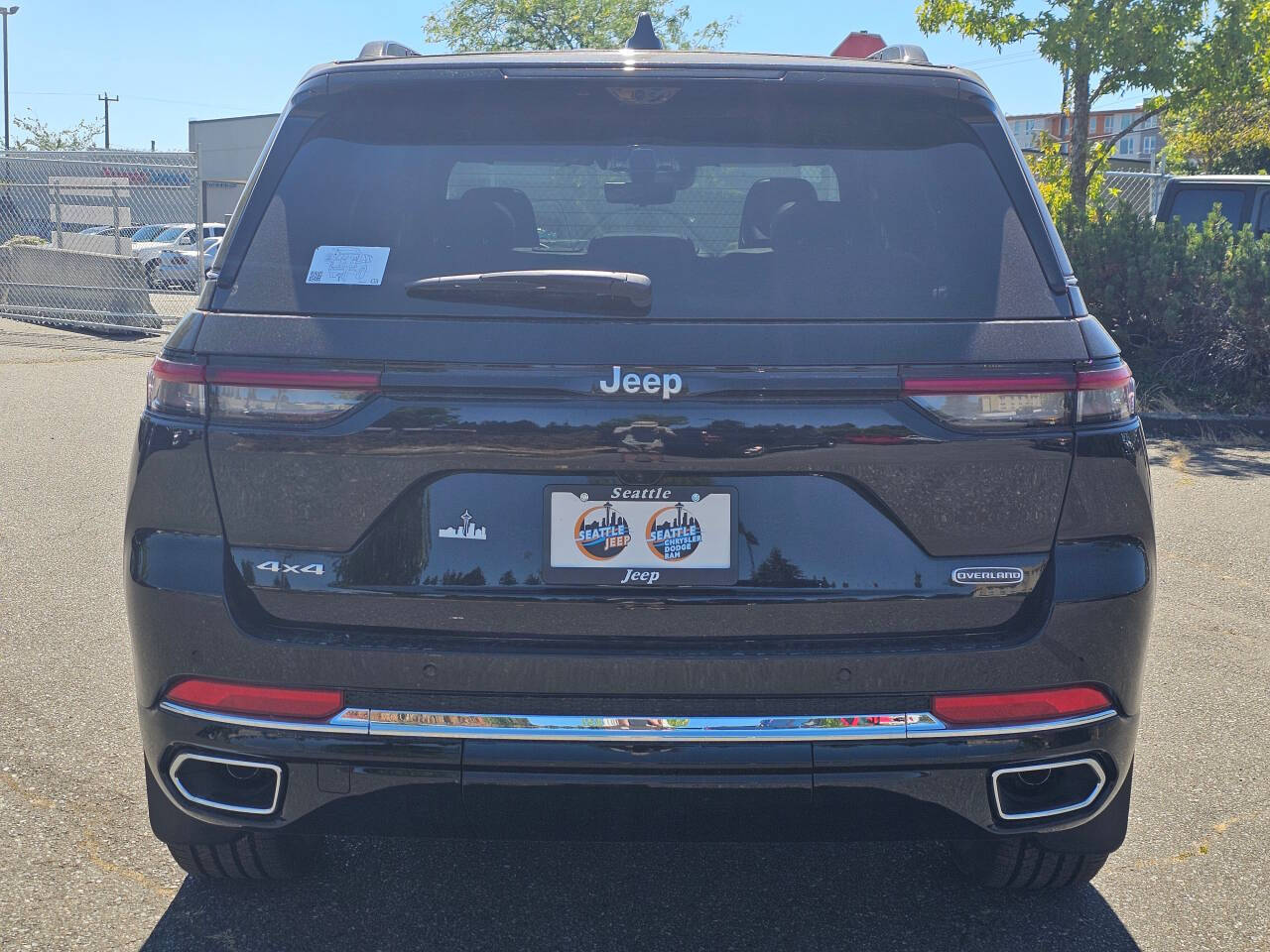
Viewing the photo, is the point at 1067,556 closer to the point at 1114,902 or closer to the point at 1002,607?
the point at 1002,607

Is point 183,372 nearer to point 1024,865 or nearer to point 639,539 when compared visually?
point 639,539

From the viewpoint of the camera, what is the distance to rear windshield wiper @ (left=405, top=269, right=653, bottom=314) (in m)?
2.44

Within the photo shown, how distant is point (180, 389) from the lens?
8.18 ft

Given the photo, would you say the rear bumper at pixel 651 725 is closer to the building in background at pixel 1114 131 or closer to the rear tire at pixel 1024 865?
the rear tire at pixel 1024 865

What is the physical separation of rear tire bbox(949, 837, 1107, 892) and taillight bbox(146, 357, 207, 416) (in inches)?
74.8

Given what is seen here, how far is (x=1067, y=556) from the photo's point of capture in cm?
245

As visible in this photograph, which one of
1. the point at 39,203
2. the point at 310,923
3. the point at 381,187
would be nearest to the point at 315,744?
the point at 310,923

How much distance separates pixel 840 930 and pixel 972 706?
2.66 ft

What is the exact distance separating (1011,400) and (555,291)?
0.87m

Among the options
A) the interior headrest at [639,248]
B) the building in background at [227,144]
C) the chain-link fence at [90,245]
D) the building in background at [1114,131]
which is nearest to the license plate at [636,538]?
the interior headrest at [639,248]

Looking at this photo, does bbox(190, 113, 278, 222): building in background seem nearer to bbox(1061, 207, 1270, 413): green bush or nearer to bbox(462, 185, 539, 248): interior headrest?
bbox(1061, 207, 1270, 413): green bush

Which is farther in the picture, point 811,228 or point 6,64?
point 6,64

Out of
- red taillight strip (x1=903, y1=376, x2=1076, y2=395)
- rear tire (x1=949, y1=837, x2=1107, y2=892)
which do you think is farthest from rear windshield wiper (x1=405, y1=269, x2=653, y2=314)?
rear tire (x1=949, y1=837, x2=1107, y2=892)

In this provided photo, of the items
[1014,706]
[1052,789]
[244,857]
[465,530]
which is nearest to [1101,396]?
[1014,706]
